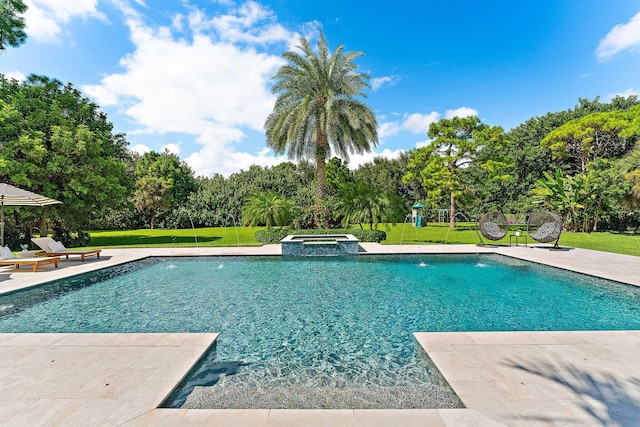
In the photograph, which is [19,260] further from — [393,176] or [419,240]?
[393,176]

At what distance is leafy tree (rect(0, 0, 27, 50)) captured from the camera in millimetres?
13422

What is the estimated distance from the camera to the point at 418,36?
18.3 meters

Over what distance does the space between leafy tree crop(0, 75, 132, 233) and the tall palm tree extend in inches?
352

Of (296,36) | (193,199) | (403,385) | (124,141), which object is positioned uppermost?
(296,36)

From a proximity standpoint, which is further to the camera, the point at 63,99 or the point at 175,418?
the point at 63,99

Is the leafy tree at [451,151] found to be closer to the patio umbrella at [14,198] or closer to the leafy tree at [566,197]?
the leafy tree at [566,197]

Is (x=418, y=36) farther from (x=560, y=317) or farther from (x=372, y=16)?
(x=560, y=317)

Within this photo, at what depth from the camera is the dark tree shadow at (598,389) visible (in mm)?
2383

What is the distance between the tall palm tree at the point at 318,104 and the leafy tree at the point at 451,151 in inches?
358

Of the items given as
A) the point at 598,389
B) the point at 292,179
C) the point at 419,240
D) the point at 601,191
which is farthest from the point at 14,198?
the point at 601,191

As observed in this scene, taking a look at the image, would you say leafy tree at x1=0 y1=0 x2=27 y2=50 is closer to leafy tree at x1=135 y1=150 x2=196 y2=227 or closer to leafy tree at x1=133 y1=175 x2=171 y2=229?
leafy tree at x1=133 y1=175 x2=171 y2=229

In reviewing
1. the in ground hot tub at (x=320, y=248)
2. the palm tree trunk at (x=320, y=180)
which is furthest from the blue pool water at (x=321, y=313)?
the palm tree trunk at (x=320, y=180)

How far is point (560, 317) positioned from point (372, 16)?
16.1 m

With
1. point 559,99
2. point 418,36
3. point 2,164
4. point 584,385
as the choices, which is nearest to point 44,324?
point 584,385
